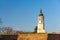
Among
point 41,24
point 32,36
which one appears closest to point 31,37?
point 32,36

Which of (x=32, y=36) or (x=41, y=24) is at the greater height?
(x=41, y=24)

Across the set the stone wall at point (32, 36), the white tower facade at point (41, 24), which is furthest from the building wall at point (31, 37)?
the white tower facade at point (41, 24)

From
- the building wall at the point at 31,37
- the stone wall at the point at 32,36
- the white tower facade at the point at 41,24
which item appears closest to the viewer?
the building wall at the point at 31,37

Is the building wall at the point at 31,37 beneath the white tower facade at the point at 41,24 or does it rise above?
beneath

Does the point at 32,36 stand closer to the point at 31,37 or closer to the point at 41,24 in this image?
the point at 31,37

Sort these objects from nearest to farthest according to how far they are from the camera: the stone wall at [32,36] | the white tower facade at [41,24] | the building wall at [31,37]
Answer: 1. the building wall at [31,37]
2. the stone wall at [32,36]
3. the white tower facade at [41,24]

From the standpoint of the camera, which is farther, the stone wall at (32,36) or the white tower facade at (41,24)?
the white tower facade at (41,24)

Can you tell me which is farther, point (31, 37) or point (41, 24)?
point (41, 24)

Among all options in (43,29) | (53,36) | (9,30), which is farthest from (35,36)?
(43,29)

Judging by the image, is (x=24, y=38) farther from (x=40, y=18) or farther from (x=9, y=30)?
(x=40, y=18)

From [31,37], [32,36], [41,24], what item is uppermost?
[41,24]

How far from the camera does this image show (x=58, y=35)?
18125mm

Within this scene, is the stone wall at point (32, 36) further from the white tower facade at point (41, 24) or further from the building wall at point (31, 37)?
the white tower facade at point (41, 24)

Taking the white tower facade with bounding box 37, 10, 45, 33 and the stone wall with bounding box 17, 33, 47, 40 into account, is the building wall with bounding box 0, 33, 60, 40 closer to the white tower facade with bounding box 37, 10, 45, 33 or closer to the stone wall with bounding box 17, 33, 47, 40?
the stone wall with bounding box 17, 33, 47, 40
